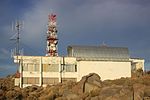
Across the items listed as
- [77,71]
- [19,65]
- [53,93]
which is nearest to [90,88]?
[53,93]

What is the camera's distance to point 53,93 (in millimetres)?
56438

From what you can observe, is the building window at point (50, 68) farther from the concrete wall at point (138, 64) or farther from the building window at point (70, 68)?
the concrete wall at point (138, 64)

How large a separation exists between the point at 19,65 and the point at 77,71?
1218 centimetres

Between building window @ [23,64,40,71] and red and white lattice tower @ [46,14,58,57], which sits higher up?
red and white lattice tower @ [46,14,58,57]

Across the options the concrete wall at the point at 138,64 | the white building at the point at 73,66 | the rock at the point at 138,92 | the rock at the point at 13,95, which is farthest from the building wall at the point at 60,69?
the rock at the point at 138,92

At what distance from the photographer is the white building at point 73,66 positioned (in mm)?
69062

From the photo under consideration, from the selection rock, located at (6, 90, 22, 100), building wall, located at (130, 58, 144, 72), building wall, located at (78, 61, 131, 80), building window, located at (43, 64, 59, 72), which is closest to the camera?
rock, located at (6, 90, 22, 100)

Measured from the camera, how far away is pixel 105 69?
71.3 meters

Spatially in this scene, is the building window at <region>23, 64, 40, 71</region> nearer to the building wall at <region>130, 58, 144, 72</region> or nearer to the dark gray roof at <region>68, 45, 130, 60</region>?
the dark gray roof at <region>68, 45, 130, 60</region>

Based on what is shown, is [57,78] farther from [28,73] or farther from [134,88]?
[134,88]

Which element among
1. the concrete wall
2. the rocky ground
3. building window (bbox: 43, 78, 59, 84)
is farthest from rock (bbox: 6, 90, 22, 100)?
the concrete wall

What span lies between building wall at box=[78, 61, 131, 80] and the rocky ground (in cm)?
920

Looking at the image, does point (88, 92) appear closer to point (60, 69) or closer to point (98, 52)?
point (60, 69)

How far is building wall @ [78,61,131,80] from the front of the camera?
232 feet
